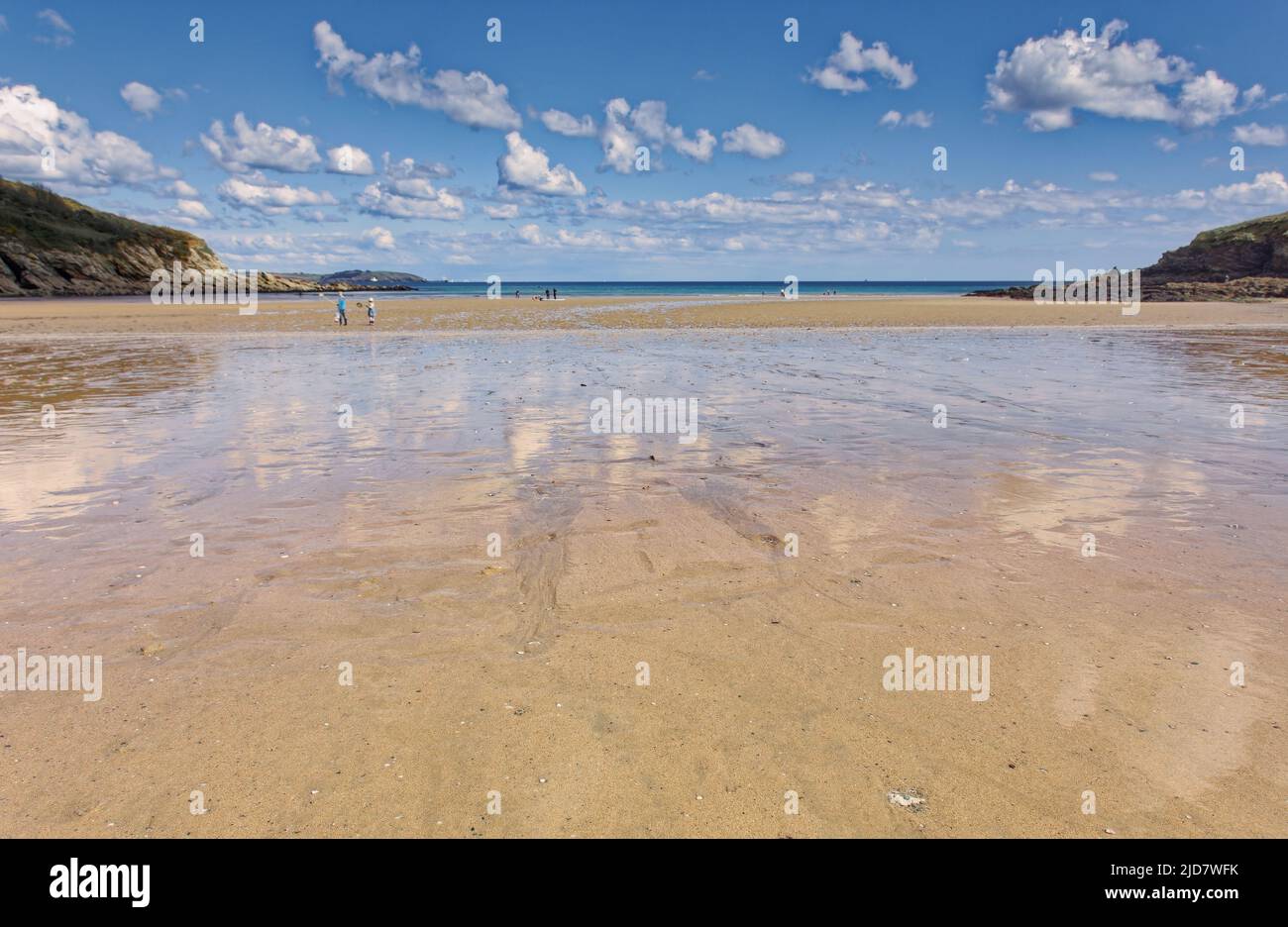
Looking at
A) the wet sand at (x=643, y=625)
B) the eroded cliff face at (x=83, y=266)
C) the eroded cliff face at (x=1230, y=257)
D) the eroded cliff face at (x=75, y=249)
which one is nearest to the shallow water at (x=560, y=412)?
the wet sand at (x=643, y=625)

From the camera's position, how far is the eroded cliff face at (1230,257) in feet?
274

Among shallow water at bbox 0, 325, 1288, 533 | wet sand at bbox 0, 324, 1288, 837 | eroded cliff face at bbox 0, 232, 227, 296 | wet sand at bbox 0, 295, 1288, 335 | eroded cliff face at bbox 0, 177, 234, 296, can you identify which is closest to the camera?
wet sand at bbox 0, 324, 1288, 837

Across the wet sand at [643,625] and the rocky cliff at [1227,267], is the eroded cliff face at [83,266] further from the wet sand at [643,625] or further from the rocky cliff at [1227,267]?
the rocky cliff at [1227,267]

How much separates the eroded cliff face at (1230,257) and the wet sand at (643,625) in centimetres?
9612

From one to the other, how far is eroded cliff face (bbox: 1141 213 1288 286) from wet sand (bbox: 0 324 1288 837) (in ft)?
315

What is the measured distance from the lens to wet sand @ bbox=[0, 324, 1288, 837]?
3.99 meters

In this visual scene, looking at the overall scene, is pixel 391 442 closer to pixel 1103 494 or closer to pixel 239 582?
pixel 239 582

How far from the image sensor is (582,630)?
5914mm

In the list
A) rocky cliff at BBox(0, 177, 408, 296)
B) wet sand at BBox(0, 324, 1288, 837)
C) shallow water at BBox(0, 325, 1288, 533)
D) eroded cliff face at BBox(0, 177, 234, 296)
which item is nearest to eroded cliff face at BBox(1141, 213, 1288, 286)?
shallow water at BBox(0, 325, 1288, 533)

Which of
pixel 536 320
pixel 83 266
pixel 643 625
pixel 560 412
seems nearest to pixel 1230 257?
pixel 536 320

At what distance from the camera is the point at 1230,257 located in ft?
291

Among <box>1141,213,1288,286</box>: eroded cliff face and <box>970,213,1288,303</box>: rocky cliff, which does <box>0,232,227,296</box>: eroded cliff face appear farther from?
<box>1141,213,1288,286</box>: eroded cliff face
